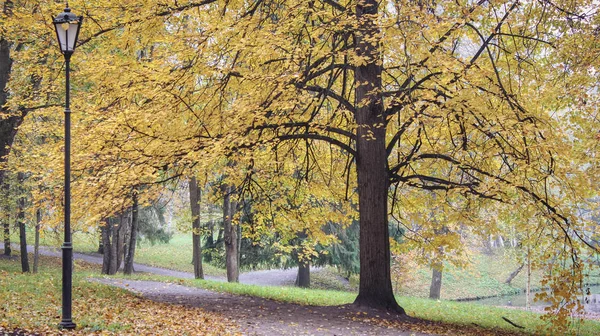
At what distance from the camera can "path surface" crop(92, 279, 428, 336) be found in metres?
9.23

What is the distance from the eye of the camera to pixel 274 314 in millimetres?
10867

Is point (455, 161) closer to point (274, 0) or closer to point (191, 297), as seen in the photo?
point (274, 0)

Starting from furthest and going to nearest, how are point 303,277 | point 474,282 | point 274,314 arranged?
point 474,282
point 303,277
point 274,314

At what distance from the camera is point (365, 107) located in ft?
38.3

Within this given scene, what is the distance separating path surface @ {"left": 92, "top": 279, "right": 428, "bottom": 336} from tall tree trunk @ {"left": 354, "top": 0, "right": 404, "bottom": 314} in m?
0.69

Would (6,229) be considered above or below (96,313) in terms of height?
above

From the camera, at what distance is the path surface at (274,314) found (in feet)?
30.3

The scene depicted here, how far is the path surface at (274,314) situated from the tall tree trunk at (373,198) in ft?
2.27

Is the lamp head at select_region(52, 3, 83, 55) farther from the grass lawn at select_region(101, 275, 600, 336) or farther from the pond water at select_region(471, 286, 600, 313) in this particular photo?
the pond water at select_region(471, 286, 600, 313)

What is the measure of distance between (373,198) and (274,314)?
3.08 meters

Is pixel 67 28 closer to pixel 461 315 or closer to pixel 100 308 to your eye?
pixel 100 308

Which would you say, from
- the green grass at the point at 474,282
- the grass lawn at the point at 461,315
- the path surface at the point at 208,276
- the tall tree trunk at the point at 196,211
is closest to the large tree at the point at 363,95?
the grass lawn at the point at 461,315

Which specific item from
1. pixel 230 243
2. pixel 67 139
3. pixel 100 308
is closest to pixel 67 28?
pixel 67 139

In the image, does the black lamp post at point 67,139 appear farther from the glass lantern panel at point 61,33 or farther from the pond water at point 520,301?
the pond water at point 520,301
